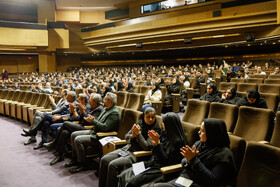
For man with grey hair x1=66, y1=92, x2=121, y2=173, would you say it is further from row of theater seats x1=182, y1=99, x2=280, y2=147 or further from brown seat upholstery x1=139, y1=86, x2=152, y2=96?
brown seat upholstery x1=139, y1=86, x2=152, y2=96

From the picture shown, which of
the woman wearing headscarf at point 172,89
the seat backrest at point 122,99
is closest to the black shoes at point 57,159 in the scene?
the seat backrest at point 122,99

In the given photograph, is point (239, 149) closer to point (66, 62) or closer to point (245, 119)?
point (245, 119)

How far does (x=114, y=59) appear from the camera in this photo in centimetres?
1783

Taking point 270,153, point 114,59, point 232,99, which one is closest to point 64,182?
point 270,153

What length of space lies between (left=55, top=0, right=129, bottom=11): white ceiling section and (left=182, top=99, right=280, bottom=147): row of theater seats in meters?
13.4

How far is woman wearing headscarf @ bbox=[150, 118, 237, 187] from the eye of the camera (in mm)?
1404

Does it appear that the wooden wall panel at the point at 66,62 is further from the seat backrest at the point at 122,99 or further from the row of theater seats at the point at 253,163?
the row of theater seats at the point at 253,163

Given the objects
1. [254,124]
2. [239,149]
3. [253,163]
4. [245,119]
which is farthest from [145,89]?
[253,163]

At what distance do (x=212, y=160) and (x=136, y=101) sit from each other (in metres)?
2.73

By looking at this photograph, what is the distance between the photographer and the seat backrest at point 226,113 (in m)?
2.43

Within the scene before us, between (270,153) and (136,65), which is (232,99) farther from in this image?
(136,65)

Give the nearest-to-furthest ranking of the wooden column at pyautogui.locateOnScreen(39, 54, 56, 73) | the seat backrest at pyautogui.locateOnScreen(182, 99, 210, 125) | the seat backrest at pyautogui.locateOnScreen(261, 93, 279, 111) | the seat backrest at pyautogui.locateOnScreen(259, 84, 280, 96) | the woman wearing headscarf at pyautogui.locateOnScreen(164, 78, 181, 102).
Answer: the seat backrest at pyautogui.locateOnScreen(182, 99, 210, 125)
the seat backrest at pyautogui.locateOnScreen(261, 93, 279, 111)
the seat backrest at pyautogui.locateOnScreen(259, 84, 280, 96)
the woman wearing headscarf at pyautogui.locateOnScreen(164, 78, 181, 102)
the wooden column at pyautogui.locateOnScreen(39, 54, 56, 73)

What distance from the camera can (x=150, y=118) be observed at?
2107 millimetres

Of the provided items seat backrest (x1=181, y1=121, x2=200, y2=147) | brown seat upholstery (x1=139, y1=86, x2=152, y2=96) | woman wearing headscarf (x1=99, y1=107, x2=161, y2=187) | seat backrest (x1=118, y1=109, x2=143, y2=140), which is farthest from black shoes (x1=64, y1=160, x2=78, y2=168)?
brown seat upholstery (x1=139, y1=86, x2=152, y2=96)
